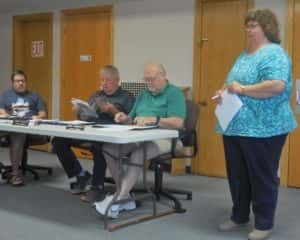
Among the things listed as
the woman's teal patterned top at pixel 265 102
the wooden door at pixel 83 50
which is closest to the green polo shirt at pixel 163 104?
the woman's teal patterned top at pixel 265 102

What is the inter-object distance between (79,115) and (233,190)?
154cm

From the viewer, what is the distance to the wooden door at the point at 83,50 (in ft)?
18.9

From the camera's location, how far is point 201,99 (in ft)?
16.2

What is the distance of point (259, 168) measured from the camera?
2.78 meters

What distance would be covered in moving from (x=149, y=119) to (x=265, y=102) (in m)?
1.01

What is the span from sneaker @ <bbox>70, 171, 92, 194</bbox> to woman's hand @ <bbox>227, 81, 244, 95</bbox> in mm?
1801

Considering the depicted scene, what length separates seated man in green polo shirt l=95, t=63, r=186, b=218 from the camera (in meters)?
3.24

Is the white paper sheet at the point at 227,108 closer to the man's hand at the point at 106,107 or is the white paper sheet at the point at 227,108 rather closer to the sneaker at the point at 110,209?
the sneaker at the point at 110,209

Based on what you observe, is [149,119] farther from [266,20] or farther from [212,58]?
[212,58]

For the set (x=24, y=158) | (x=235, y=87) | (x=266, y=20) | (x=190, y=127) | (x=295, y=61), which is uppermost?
(x=266, y=20)

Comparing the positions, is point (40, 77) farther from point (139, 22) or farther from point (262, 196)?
point (262, 196)

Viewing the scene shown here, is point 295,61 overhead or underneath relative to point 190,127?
overhead

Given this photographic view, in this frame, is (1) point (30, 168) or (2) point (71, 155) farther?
(1) point (30, 168)

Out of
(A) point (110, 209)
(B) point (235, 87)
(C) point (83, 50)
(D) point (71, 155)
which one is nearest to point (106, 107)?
(D) point (71, 155)
